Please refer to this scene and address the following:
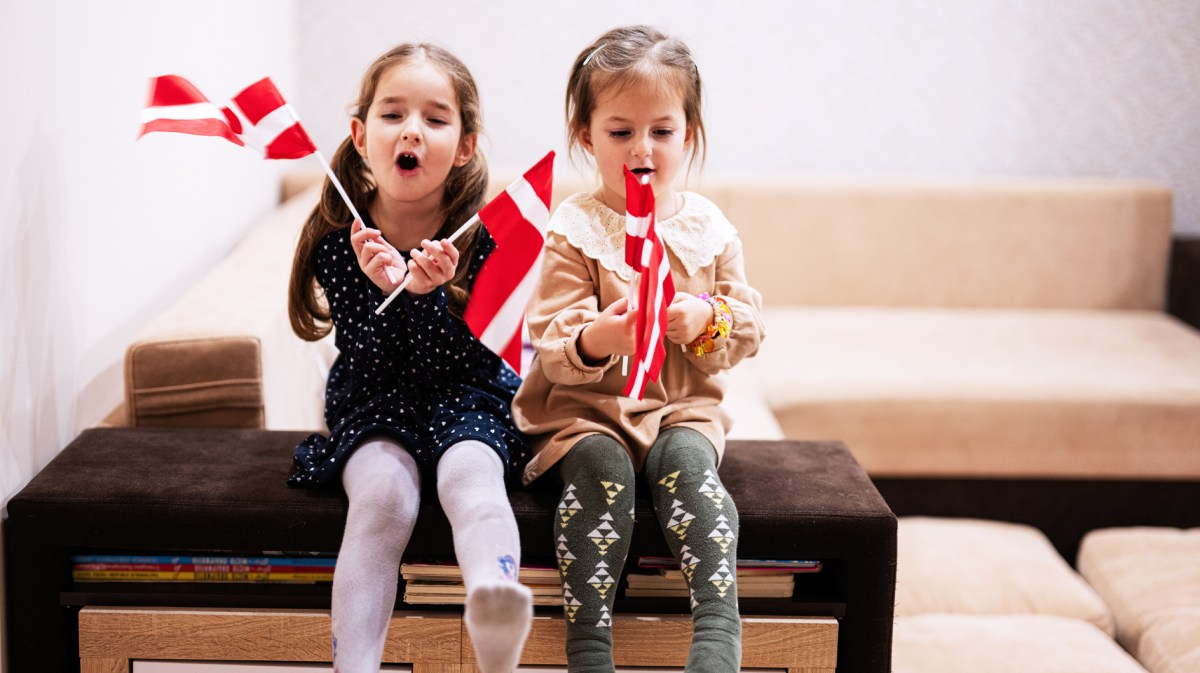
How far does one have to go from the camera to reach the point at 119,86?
6.27ft

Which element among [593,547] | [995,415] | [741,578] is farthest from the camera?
[995,415]

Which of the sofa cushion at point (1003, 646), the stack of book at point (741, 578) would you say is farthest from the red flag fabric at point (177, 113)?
the sofa cushion at point (1003, 646)

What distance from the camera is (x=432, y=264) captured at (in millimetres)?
1520

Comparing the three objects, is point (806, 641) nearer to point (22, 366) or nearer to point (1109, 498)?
point (22, 366)

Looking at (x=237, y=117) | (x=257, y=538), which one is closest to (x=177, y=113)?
(x=237, y=117)

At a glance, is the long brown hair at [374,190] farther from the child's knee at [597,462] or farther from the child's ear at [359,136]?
the child's knee at [597,462]

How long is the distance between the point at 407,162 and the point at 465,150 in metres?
0.11

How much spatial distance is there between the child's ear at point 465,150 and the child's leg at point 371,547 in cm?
39

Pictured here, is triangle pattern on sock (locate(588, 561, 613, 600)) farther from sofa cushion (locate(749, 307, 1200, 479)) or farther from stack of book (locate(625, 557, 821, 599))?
sofa cushion (locate(749, 307, 1200, 479))

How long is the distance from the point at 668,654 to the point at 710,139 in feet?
6.62

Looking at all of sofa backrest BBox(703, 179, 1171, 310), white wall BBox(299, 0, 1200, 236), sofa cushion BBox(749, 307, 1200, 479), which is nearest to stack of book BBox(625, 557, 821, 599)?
sofa cushion BBox(749, 307, 1200, 479)

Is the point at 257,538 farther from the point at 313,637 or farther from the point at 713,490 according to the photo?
the point at 713,490

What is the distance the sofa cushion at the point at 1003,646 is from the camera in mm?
1899

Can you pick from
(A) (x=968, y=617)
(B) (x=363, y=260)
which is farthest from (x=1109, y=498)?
(B) (x=363, y=260)
